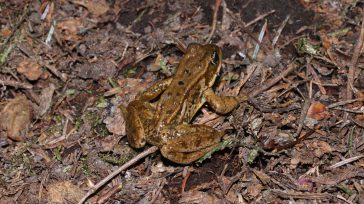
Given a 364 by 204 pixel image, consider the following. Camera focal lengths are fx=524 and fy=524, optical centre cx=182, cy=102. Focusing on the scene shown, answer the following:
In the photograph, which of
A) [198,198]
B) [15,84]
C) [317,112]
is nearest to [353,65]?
[317,112]

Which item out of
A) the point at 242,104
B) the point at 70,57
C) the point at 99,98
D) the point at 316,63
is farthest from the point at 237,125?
the point at 70,57

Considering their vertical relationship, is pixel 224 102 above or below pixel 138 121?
above

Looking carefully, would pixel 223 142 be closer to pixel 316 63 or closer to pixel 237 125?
pixel 237 125

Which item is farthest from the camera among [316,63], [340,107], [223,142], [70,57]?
[70,57]

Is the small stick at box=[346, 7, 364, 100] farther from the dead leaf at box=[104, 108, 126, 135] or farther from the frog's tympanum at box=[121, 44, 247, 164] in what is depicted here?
the dead leaf at box=[104, 108, 126, 135]

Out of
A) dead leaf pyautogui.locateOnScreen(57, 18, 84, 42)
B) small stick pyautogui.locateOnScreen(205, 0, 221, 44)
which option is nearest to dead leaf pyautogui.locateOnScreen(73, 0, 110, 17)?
dead leaf pyautogui.locateOnScreen(57, 18, 84, 42)

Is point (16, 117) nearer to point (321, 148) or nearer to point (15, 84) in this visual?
point (15, 84)

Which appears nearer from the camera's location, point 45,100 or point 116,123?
point 116,123
